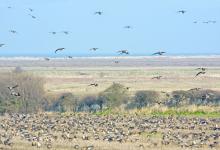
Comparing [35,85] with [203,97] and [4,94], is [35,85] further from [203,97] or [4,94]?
[203,97]

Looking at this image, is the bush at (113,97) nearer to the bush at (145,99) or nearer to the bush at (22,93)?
the bush at (145,99)

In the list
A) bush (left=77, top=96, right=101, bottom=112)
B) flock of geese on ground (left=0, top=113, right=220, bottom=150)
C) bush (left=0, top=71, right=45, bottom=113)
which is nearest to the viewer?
flock of geese on ground (left=0, top=113, right=220, bottom=150)

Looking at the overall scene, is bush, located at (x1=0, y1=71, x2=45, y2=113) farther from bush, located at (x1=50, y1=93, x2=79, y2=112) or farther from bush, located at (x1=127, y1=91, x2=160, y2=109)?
bush, located at (x1=127, y1=91, x2=160, y2=109)

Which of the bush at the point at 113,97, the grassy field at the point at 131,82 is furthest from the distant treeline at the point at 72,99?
the grassy field at the point at 131,82

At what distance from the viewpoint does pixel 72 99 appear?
2103 inches

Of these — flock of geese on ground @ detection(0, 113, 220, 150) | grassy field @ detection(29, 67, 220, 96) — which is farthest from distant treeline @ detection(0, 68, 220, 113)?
flock of geese on ground @ detection(0, 113, 220, 150)

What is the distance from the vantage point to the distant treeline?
49.1 m

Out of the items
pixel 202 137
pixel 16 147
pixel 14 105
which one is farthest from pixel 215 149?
pixel 14 105

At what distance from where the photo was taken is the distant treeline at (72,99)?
1932 inches

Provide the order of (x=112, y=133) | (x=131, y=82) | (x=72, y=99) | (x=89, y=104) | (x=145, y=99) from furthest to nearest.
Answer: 1. (x=131, y=82)
2. (x=89, y=104)
3. (x=145, y=99)
4. (x=72, y=99)
5. (x=112, y=133)

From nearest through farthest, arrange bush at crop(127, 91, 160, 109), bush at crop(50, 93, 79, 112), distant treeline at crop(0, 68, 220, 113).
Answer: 1. distant treeline at crop(0, 68, 220, 113)
2. bush at crop(50, 93, 79, 112)
3. bush at crop(127, 91, 160, 109)

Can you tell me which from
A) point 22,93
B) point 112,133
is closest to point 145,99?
point 22,93

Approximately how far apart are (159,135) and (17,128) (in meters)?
7.03

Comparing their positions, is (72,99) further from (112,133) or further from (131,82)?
(131,82)
